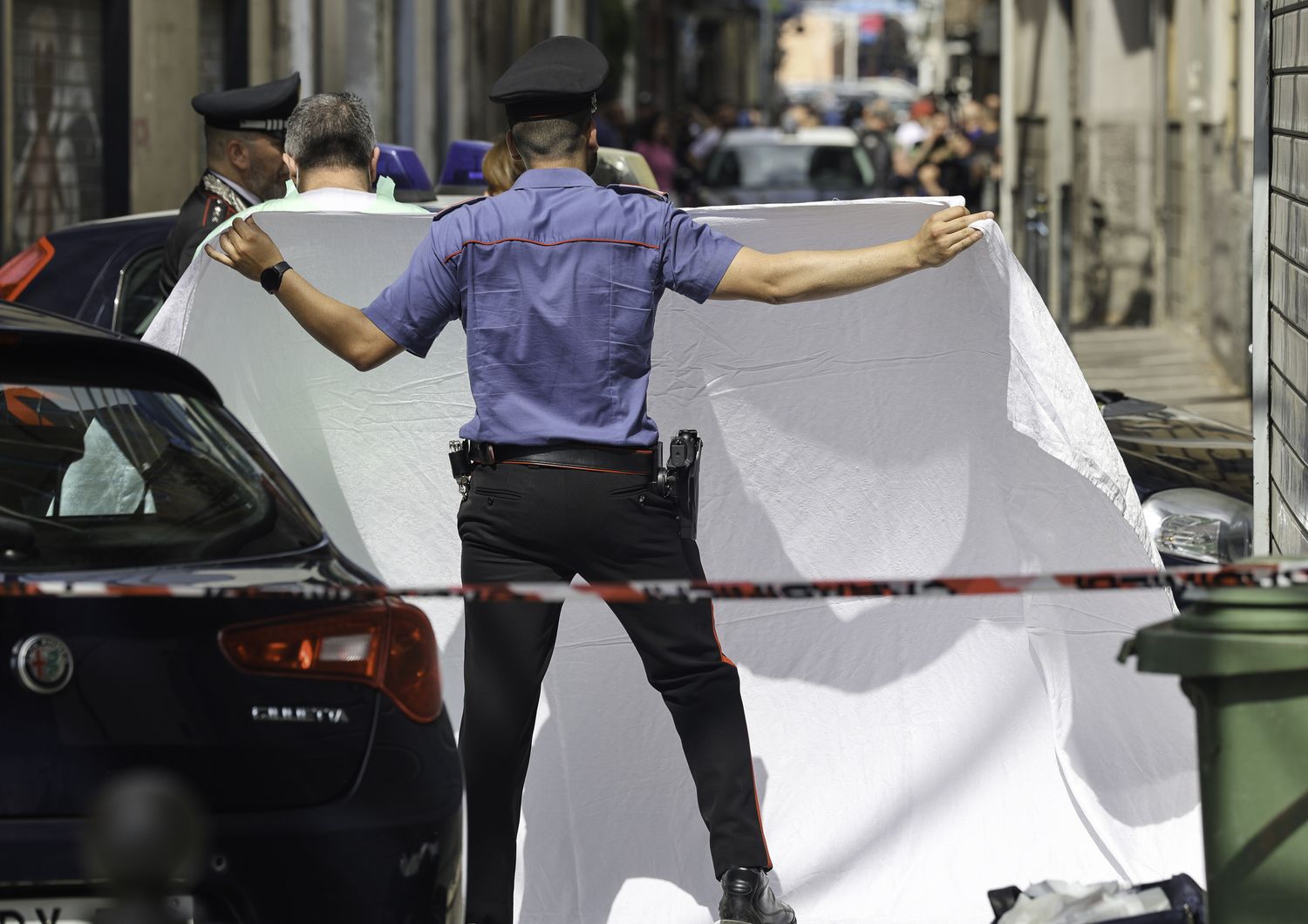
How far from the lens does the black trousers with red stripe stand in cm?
382

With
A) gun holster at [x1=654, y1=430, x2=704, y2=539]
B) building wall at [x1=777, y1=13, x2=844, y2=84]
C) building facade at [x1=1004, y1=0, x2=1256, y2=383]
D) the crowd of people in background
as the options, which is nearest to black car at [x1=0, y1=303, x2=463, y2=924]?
gun holster at [x1=654, y1=430, x2=704, y2=539]

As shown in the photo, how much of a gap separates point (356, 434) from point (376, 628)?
1.71m

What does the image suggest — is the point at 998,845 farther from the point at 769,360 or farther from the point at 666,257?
the point at 666,257

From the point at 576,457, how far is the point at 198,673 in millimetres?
1028

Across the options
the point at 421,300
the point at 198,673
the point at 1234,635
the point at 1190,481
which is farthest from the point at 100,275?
the point at 1234,635

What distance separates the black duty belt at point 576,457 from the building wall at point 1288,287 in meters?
1.84

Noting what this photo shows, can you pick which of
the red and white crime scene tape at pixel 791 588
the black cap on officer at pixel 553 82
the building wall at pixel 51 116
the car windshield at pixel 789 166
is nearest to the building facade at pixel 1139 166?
the car windshield at pixel 789 166

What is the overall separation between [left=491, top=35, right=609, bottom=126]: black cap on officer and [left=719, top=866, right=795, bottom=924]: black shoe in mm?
1518

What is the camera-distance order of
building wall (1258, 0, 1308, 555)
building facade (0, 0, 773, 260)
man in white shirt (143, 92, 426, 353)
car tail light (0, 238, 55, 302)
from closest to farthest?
man in white shirt (143, 92, 426, 353)
building wall (1258, 0, 1308, 555)
car tail light (0, 238, 55, 302)
building facade (0, 0, 773, 260)

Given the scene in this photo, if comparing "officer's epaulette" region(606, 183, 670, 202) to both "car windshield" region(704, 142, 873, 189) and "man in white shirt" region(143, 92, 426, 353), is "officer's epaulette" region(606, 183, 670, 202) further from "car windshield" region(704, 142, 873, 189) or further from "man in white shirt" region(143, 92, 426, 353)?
"car windshield" region(704, 142, 873, 189)

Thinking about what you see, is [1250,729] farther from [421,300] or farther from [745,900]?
[421,300]

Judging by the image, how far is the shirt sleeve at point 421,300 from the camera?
12.7 feet

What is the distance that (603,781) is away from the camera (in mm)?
4836

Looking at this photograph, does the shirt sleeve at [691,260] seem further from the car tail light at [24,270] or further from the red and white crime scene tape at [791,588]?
the car tail light at [24,270]
